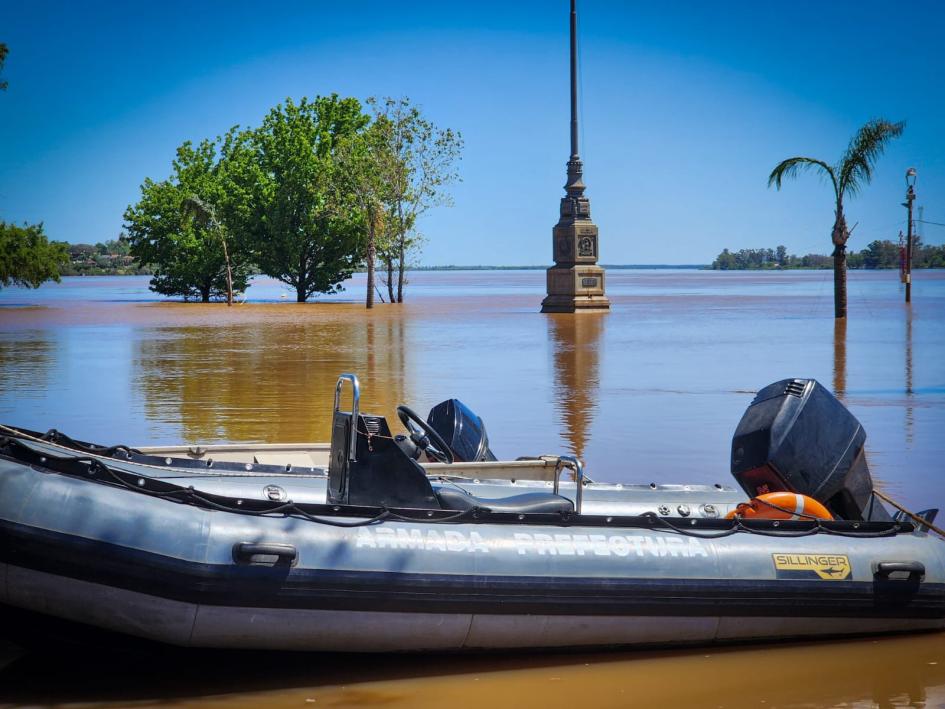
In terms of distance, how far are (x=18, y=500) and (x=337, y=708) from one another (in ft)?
5.98

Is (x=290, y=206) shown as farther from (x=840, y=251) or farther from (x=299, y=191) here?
(x=840, y=251)

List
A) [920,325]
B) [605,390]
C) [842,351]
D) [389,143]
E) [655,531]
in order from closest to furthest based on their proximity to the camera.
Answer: [655,531], [605,390], [842,351], [920,325], [389,143]

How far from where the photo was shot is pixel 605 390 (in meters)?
17.1

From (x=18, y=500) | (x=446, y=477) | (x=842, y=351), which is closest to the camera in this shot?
(x=18, y=500)

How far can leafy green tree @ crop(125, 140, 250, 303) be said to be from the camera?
54.9 meters

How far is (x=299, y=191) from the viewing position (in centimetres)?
5219

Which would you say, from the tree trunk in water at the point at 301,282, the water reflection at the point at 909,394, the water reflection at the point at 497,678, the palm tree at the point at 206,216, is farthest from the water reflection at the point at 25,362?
the tree trunk in water at the point at 301,282

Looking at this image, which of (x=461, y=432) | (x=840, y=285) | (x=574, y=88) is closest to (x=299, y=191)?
(x=574, y=88)

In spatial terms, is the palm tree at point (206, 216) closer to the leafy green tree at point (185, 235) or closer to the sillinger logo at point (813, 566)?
the leafy green tree at point (185, 235)

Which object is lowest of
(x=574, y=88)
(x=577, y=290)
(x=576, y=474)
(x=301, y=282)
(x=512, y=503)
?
(x=512, y=503)

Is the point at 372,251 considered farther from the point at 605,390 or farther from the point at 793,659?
the point at 793,659

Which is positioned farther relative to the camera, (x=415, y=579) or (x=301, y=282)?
(x=301, y=282)

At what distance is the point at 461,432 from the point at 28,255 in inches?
1905

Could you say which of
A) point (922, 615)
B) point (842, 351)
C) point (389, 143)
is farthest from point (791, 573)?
point (389, 143)
